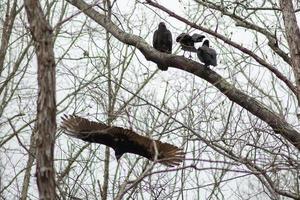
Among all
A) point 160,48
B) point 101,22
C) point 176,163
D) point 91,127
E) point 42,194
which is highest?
point 101,22

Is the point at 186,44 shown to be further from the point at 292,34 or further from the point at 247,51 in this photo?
the point at 292,34

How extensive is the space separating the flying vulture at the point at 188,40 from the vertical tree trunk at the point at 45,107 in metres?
2.69

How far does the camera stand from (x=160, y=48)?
6.18 meters

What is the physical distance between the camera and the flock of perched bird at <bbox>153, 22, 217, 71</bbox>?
5461 millimetres

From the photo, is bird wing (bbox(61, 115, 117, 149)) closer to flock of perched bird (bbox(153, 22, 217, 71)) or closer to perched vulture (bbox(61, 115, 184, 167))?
perched vulture (bbox(61, 115, 184, 167))

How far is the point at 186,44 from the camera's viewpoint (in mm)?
5758

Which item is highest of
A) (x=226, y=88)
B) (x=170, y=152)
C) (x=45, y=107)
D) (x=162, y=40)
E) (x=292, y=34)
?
(x=162, y=40)

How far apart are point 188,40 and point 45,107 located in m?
2.94

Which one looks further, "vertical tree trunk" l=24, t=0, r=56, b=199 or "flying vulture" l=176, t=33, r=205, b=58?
"flying vulture" l=176, t=33, r=205, b=58

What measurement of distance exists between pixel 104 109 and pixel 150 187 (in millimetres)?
1175

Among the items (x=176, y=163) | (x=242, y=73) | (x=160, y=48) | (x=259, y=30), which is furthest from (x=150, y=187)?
(x=242, y=73)

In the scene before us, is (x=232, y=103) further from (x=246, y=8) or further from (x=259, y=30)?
(x=246, y=8)

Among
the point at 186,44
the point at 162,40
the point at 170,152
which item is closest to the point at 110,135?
the point at 170,152

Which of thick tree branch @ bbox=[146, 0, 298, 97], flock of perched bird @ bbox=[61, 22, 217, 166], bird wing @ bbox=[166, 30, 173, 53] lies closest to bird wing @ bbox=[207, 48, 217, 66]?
thick tree branch @ bbox=[146, 0, 298, 97]
